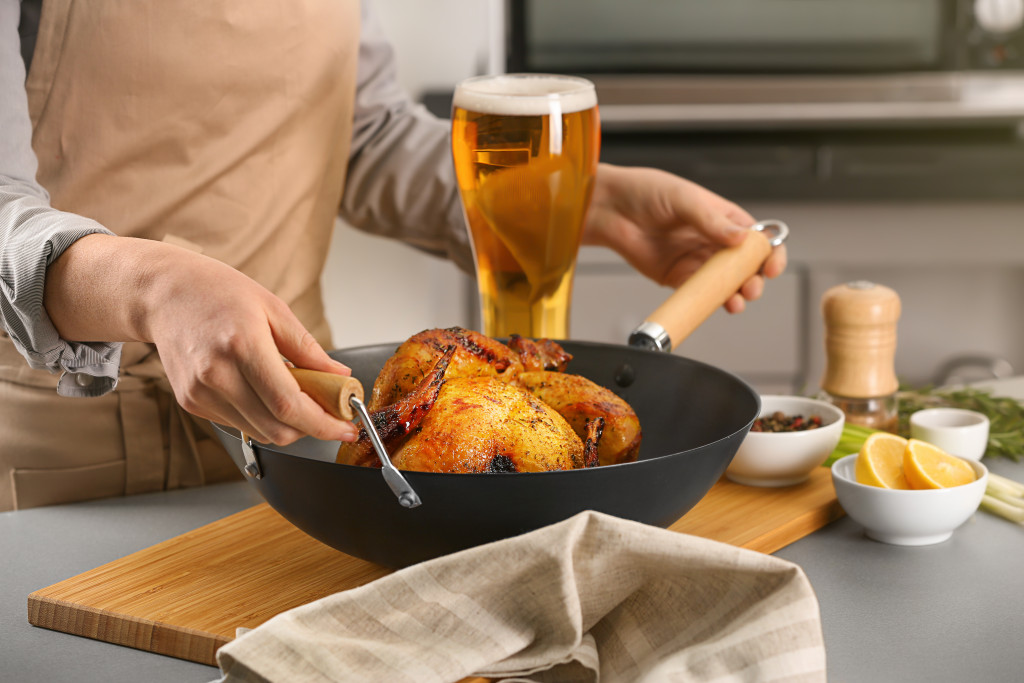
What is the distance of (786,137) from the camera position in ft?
7.47

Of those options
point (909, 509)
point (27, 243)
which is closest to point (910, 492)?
point (909, 509)

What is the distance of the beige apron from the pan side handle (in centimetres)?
49

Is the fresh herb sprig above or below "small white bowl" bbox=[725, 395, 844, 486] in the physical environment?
below

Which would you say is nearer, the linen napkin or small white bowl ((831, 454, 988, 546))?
the linen napkin

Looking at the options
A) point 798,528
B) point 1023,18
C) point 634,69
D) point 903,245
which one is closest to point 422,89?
point 634,69

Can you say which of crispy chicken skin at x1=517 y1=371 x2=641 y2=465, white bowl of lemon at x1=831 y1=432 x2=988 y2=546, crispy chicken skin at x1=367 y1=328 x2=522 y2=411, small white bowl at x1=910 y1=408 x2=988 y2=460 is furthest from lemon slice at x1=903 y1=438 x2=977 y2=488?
crispy chicken skin at x1=367 y1=328 x2=522 y2=411

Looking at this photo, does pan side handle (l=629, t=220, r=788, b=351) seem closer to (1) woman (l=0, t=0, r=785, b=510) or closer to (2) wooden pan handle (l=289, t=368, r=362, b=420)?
(1) woman (l=0, t=0, r=785, b=510)

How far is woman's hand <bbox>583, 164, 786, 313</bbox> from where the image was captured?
46.7 inches

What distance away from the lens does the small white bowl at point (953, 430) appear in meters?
1.04

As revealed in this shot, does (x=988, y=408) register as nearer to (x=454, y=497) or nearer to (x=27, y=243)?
(x=454, y=497)

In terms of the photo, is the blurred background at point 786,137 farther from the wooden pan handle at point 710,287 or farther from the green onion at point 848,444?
the green onion at point 848,444

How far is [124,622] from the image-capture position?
734 millimetres

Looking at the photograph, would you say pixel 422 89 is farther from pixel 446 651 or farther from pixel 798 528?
pixel 446 651

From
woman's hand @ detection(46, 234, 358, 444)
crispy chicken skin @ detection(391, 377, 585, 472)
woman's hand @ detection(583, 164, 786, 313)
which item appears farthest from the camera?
woman's hand @ detection(583, 164, 786, 313)
